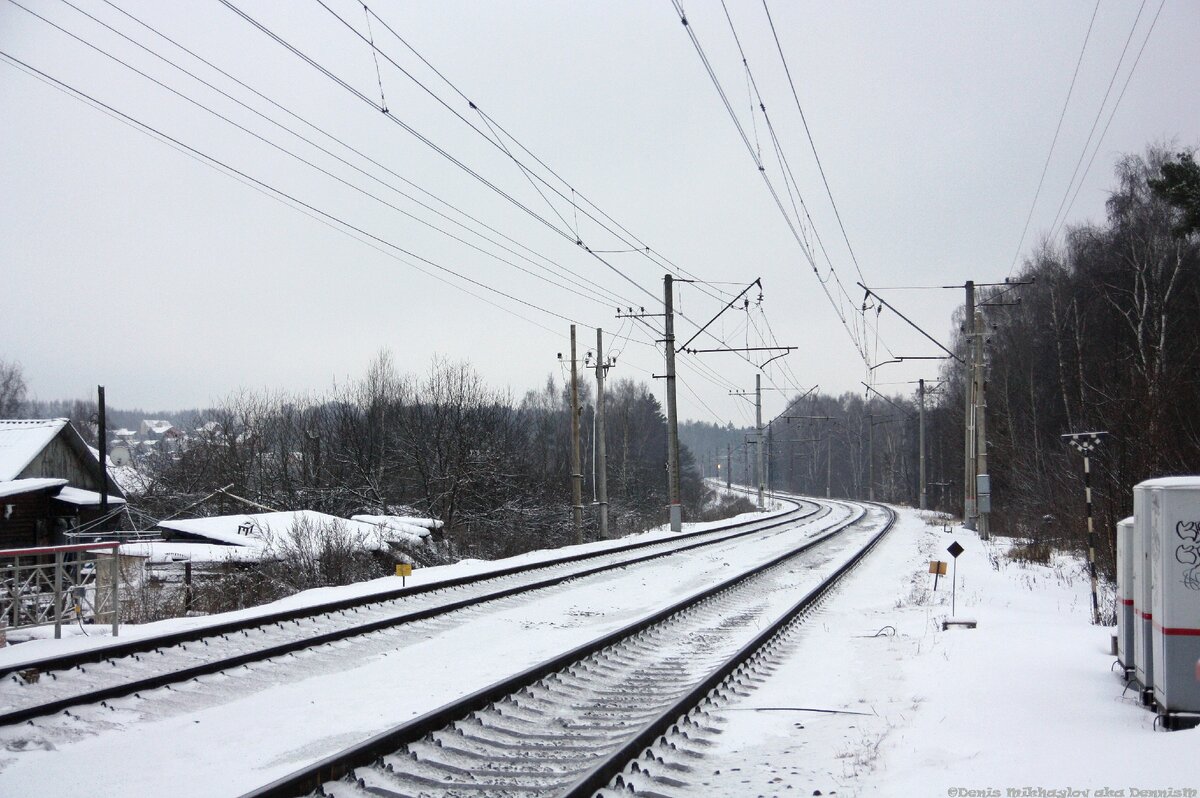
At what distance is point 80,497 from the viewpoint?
4094cm

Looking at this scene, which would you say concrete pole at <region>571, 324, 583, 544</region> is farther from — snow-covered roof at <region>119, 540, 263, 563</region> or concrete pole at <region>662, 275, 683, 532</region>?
snow-covered roof at <region>119, 540, 263, 563</region>

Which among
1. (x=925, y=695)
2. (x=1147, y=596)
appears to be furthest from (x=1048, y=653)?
(x=1147, y=596)

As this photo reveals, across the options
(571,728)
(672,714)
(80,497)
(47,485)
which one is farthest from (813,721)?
(80,497)

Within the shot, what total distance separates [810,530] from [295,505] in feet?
72.7

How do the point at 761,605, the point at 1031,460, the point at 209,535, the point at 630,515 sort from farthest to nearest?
the point at 630,515, the point at 1031,460, the point at 209,535, the point at 761,605

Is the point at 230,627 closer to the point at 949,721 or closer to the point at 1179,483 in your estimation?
the point at 949,721

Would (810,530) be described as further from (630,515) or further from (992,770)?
(992,770)

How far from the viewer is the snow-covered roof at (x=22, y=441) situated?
38750mm

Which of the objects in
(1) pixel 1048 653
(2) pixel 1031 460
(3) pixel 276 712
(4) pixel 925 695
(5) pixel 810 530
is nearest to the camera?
(3) pixel 276 712

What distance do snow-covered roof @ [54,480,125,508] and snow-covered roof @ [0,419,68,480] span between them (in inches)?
79.7

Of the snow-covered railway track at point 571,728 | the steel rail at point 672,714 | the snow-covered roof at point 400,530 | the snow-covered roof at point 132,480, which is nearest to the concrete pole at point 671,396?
the snow-covered roof at point 400,530

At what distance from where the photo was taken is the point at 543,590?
54.6ft

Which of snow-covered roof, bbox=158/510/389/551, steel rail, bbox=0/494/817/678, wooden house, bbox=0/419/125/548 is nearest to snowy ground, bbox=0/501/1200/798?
steel rail, bbox=0/494/817/678

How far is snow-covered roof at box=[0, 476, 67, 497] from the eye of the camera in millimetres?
35125
